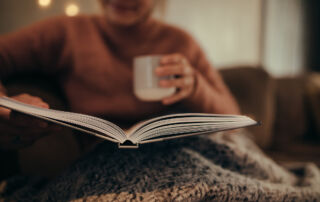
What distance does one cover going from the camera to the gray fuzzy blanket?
33 centimetres

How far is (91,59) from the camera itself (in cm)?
76

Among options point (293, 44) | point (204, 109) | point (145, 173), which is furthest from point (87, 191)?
point (293, 44)

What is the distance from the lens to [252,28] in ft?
6.85

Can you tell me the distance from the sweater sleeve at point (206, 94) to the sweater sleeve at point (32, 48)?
1.63ft

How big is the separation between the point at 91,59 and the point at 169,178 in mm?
557

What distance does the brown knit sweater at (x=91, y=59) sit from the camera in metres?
0.70

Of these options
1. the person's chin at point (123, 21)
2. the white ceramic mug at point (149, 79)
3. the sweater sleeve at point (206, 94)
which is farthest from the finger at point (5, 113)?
the person's chin at point (123, 21)

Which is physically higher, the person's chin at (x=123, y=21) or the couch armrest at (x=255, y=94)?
the person's chin at (x=123, y=21)

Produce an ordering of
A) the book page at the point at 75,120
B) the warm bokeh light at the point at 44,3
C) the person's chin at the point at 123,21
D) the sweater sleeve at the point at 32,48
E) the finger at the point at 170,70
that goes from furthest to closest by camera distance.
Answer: the warm bokeh light at the point at 44,3 → the person's chin at the point at 123,21 → the sweater sleeve at the point at 32,48 → the finger at the point at 170,70 → the book page at the point at 75,120

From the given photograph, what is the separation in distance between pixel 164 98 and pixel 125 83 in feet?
0.86

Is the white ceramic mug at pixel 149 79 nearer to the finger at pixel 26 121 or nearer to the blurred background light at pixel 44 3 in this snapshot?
the finger at pixel 26 121

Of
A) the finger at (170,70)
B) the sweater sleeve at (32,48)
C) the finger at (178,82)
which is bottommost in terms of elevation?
the finger at (178,82)

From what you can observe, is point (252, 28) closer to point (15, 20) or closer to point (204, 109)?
point (204, 109)

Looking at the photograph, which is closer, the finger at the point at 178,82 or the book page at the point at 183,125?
the book page at the point at 183,125
